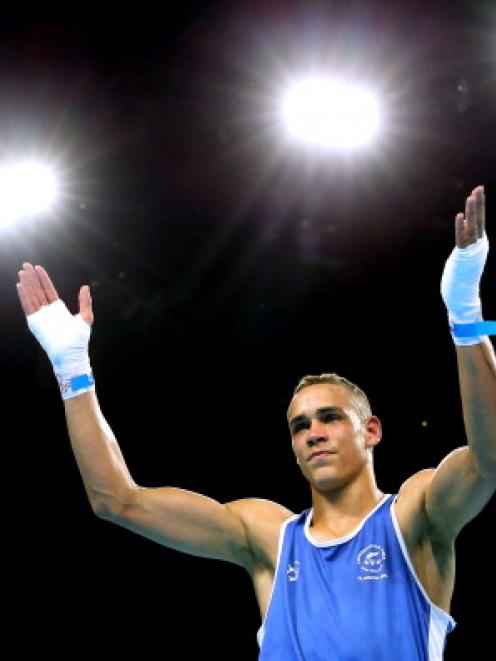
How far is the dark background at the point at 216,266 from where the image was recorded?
19.0 ft

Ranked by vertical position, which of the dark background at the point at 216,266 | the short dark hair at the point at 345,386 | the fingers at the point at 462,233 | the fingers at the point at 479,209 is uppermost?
the dark background at the point at 216,266

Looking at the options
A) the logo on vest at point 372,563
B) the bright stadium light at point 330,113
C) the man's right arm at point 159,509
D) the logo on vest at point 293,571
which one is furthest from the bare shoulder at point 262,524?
the bright stadium light at point 330,113

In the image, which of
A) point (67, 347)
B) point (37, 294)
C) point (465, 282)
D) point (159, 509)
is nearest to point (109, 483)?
point (159, 509)

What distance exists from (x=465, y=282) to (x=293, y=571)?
1154 mm

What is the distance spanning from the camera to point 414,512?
10.7 ft

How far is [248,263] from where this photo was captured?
727cm

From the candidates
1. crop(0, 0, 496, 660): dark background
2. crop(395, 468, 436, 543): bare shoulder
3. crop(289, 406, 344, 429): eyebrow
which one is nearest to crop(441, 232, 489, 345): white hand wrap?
crop(395, 468, 436, 543): bare shoulder

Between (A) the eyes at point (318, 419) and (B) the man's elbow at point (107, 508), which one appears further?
(A) the eyes at point (318, 419)

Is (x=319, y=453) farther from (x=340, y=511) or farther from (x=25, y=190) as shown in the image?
(x=25, y=190)

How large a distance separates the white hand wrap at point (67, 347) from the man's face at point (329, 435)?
808 mm

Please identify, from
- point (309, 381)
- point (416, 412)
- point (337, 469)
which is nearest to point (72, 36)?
point (309, 381)

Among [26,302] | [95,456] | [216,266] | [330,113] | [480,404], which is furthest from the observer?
[216,266]

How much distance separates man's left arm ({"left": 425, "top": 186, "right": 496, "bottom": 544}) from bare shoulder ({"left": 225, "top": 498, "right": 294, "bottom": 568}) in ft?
1.99

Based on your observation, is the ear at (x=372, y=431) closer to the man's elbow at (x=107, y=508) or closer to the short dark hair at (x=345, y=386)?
the short dark hair at (x=345, y=386)
